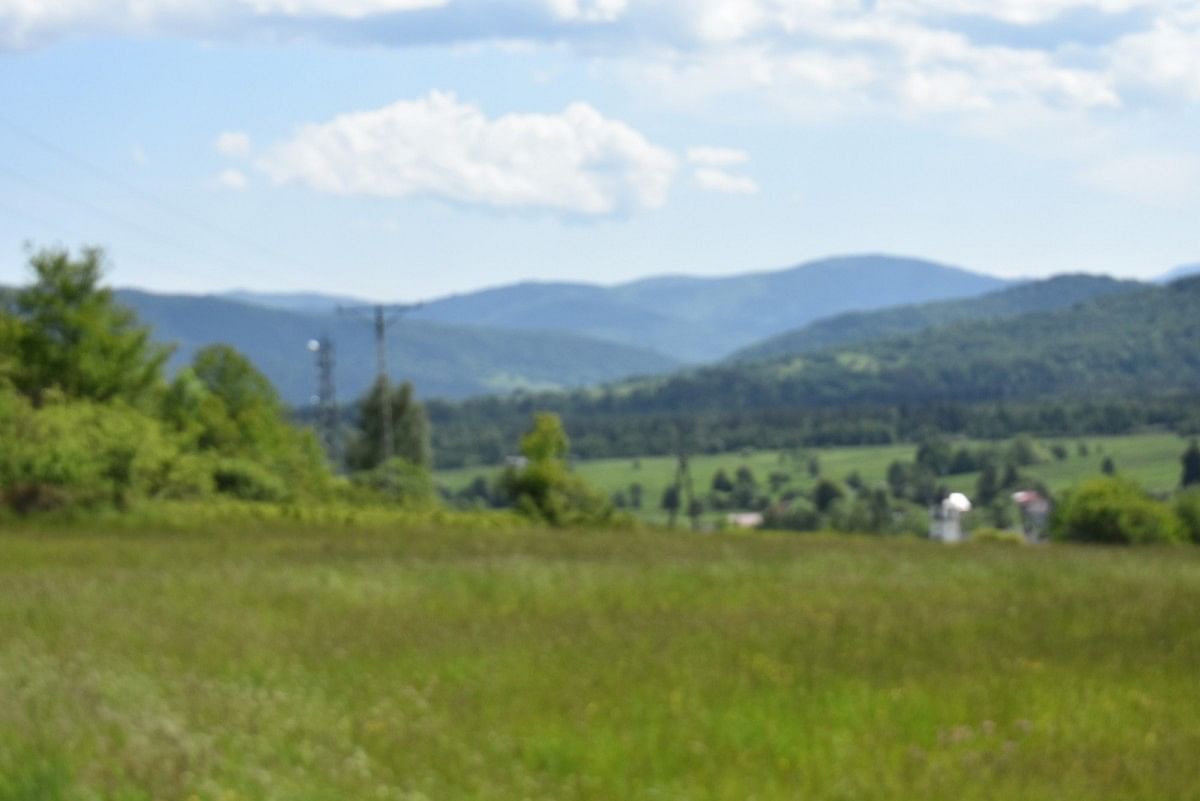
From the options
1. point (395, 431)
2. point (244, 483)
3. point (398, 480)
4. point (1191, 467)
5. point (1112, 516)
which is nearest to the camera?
point (244, 483)

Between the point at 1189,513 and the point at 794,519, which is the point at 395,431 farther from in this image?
the point at 1189,513

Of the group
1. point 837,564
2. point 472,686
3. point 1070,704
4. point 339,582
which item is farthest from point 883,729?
point 837,564

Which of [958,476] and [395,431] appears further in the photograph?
[958,476]

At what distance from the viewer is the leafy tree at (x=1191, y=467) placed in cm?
14175

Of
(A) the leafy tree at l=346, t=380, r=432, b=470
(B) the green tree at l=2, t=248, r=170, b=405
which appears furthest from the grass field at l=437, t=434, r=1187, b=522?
(B) the green tree at l=2, t=248, r=170, b=405

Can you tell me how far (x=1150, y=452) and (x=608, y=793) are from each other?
575ft

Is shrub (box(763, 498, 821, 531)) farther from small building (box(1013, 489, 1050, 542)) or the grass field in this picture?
the grass field

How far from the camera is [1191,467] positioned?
143m

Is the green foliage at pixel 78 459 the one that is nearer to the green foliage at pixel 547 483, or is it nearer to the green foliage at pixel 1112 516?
the green foliage at pixel 547 483

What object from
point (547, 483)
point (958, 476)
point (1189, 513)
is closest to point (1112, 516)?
point (1189, 513)

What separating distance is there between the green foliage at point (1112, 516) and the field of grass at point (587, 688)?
58.5 m

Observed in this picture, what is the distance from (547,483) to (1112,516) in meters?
29.5

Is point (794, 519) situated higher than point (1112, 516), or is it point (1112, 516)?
point (1112, 516)

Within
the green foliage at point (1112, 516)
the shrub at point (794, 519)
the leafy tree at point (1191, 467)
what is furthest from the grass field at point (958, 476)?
the green foliage at point (1112, 516)
